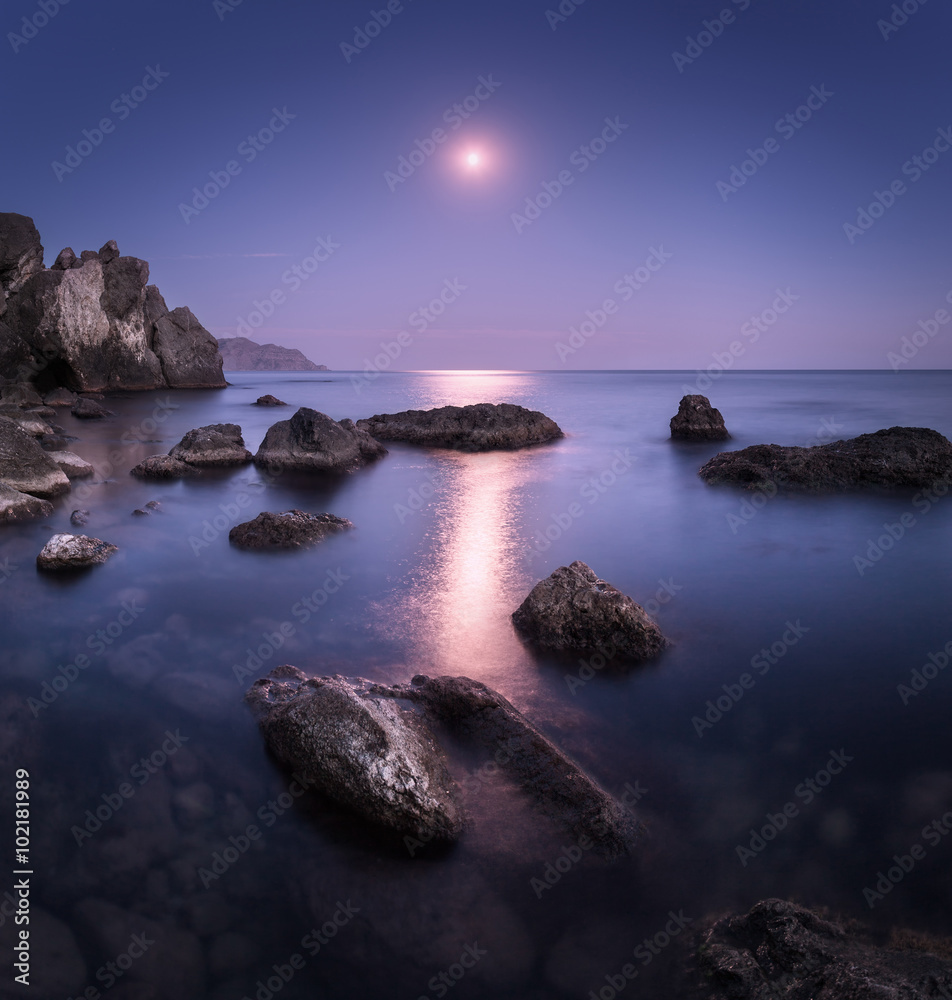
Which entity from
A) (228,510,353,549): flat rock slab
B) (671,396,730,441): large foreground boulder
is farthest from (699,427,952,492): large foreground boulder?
(228,510,353,549): flat rock slab

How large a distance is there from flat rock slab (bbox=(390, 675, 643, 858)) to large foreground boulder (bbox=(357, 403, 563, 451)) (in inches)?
638

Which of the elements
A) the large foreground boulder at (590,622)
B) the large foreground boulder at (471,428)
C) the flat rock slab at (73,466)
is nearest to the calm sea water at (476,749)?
the large foreground boulder at (590,622)

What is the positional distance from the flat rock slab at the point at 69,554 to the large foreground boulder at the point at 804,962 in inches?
339

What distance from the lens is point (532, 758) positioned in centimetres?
433

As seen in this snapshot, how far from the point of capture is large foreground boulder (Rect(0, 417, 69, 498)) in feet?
37.4

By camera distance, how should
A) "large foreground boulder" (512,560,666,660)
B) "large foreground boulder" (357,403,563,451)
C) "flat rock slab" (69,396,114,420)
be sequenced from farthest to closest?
"flat rock slab" (69,396,114,420), "large foreground boulder" (357,403,563,451), "large foreground boulder" (512,560,666,660)

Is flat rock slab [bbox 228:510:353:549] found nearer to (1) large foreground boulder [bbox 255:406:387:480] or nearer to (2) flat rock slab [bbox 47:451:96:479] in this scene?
(1) large foreground boulder [bbox 255:406:387:480]

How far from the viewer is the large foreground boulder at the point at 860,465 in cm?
1353

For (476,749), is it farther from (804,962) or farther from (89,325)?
(89,325)

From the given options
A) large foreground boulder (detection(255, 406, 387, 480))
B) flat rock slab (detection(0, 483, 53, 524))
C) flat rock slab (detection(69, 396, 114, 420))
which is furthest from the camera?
flat rock slab (detection(69, 396, 114, 420))

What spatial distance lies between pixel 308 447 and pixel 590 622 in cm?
1212

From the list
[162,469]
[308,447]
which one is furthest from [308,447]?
[162,469]

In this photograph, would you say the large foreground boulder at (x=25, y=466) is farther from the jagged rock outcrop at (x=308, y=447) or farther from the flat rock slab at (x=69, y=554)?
the jagged rock outcrop at (x=308, y=447)

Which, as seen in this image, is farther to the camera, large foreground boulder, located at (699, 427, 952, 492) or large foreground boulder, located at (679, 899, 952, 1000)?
large foreground boulder, located at (699, 427, 952, 492)
